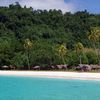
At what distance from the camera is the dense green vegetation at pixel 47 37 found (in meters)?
68.3

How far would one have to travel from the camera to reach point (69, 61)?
6694cm

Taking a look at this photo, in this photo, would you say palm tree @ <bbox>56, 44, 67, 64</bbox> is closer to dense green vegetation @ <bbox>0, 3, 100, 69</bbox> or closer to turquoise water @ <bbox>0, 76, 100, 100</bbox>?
dense green vegetation @ <bbox>0, 3, 100, 69</bbox>

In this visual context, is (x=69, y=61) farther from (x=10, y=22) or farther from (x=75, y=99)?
(x=75, y=99)

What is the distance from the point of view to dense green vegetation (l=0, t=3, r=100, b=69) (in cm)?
6831

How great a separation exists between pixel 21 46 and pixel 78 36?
15.6 metres

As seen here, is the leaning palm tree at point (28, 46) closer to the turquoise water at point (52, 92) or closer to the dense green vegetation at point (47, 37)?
the dense green vegetation at point (47, 37)

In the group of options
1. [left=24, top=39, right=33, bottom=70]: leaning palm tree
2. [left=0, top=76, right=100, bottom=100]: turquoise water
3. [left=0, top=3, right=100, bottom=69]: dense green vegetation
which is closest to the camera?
[left=0, top=76, right=100, bottom=100]: turquoise water

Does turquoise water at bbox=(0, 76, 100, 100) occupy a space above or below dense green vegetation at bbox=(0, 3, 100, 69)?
below

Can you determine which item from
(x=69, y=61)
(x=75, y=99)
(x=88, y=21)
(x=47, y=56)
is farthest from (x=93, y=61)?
(x=75, y=99)

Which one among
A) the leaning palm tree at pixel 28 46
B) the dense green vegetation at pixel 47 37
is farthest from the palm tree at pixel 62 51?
the leaning palm tree at pixel 28 46

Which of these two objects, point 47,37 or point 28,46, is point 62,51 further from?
point 47,37

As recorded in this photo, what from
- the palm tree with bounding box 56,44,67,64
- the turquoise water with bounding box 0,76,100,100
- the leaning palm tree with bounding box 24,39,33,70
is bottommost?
the turquoise water with bounding box 0,76,100,100

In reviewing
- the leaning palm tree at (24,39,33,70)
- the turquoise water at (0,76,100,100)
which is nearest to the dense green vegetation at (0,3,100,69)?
the leaning palm tree at (24,39,33,70)

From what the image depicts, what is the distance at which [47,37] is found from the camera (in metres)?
86.2
